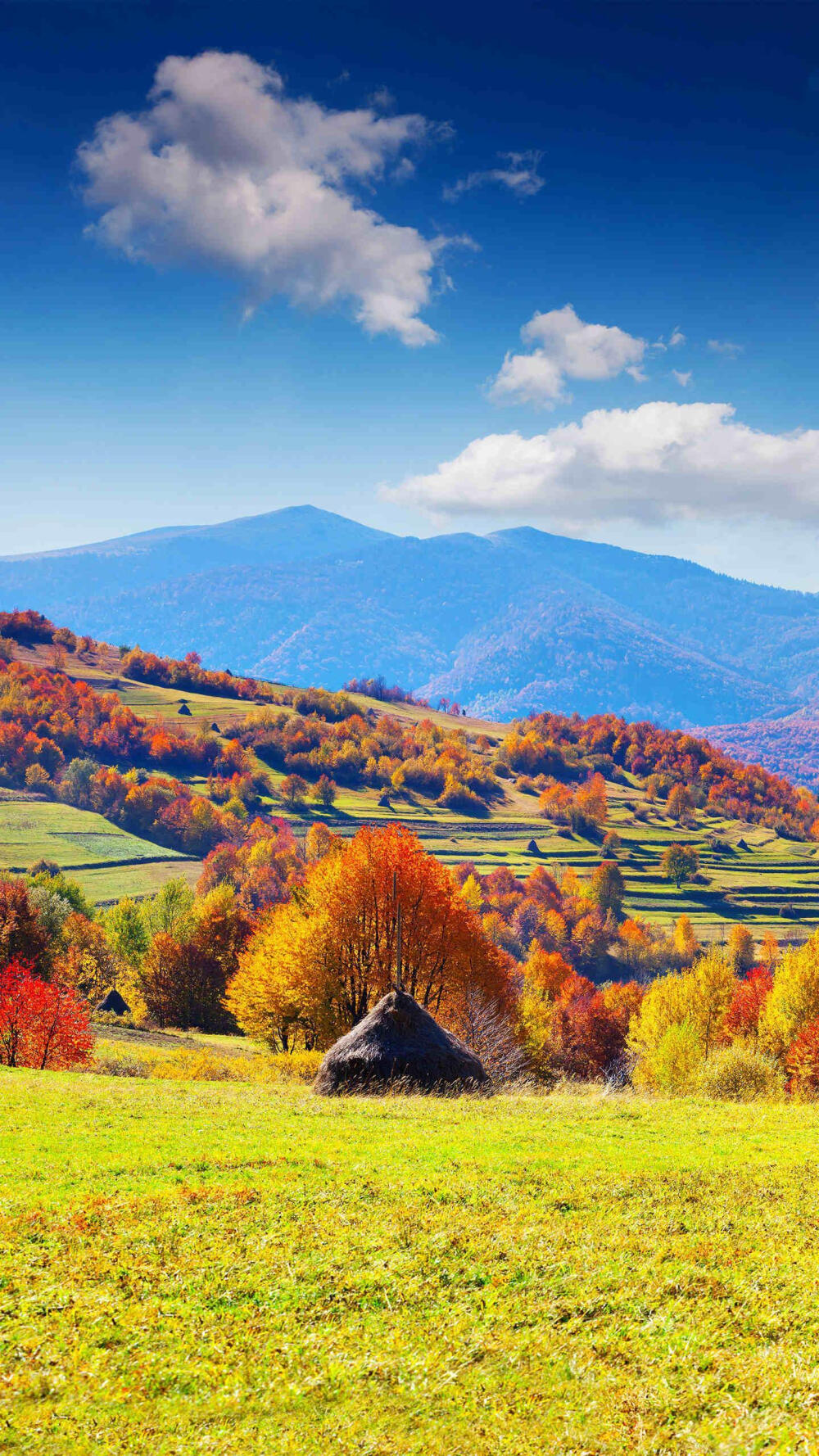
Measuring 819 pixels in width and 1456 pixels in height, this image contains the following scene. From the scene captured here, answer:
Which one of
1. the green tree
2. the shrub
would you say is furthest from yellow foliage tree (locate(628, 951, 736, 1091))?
the green tree

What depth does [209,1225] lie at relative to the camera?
13234 millimetres

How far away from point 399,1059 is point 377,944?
19.0 m

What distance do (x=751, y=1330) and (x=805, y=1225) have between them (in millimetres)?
4715

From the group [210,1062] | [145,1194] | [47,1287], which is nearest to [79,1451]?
[47,1287]

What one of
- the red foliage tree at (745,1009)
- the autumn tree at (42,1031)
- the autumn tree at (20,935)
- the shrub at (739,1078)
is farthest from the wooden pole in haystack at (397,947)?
the red foliage tree at (745,1009)

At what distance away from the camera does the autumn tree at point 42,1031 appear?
39125 mm

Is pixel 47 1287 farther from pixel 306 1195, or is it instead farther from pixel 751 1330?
pixel 751 1330

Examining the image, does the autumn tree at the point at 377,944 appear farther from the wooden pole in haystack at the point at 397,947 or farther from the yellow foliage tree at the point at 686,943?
the yellow foliage tree at the point at 686,943

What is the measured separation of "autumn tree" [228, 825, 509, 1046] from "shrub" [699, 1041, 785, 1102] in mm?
16045

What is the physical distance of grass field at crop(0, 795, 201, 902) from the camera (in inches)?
6166

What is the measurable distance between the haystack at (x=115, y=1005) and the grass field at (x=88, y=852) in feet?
244

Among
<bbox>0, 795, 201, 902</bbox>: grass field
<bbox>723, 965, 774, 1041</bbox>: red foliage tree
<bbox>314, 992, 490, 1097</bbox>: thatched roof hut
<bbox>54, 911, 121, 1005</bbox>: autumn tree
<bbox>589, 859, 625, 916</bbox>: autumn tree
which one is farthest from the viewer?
<bbox>589, 859, 625, 916</bbox>: autumn tree

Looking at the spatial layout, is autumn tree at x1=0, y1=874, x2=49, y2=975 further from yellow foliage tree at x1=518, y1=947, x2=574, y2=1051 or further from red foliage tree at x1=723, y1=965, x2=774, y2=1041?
red foliage tree at x1=723, y1=965, x2=774, y2=1041

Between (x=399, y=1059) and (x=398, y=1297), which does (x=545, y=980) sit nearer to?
(x=399, y=1059)
